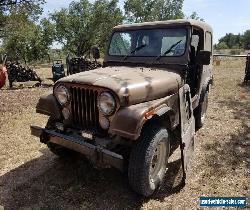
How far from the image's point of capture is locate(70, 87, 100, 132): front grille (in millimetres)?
3961

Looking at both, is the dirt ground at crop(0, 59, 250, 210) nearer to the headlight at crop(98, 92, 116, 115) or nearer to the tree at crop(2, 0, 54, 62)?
the headlight at crop(98, 92, 116, 115)

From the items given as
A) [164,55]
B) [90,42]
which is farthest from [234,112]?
[90,42]

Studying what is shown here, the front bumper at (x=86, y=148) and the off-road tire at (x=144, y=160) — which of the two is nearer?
the front bumper at (x=86, y=148)

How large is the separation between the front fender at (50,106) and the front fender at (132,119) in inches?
43.7

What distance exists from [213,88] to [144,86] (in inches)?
371

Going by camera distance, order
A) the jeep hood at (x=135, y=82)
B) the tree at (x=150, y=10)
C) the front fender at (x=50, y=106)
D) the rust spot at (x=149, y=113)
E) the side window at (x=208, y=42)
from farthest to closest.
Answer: the tree at (x=150, y=10) < the side window at (x=208, y=42) < the front fender at (x=50, y=106) < the jeep hood at (x=135, y=82) < the rust spot at (x=149, y=113)

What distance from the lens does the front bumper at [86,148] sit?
358 cm

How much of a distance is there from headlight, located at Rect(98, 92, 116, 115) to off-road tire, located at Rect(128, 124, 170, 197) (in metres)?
0.52

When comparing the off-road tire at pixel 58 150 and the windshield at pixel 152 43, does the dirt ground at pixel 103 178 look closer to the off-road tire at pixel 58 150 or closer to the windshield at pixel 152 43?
the off-road tire at pixel 58 150

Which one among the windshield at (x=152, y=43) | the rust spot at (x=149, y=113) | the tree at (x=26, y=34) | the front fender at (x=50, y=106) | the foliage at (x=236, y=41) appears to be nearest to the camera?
the rust spot at (x=149, y=113)

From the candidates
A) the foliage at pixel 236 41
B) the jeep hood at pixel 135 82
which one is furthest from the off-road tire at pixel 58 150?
the foliage at pixel 236 41

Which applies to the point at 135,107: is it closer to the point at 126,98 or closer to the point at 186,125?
the point at 126,98

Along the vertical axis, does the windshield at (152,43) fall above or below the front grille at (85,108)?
above

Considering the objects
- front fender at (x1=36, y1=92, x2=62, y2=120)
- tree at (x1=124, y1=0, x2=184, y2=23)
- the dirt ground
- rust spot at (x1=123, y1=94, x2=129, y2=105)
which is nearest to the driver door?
the dirt ground
